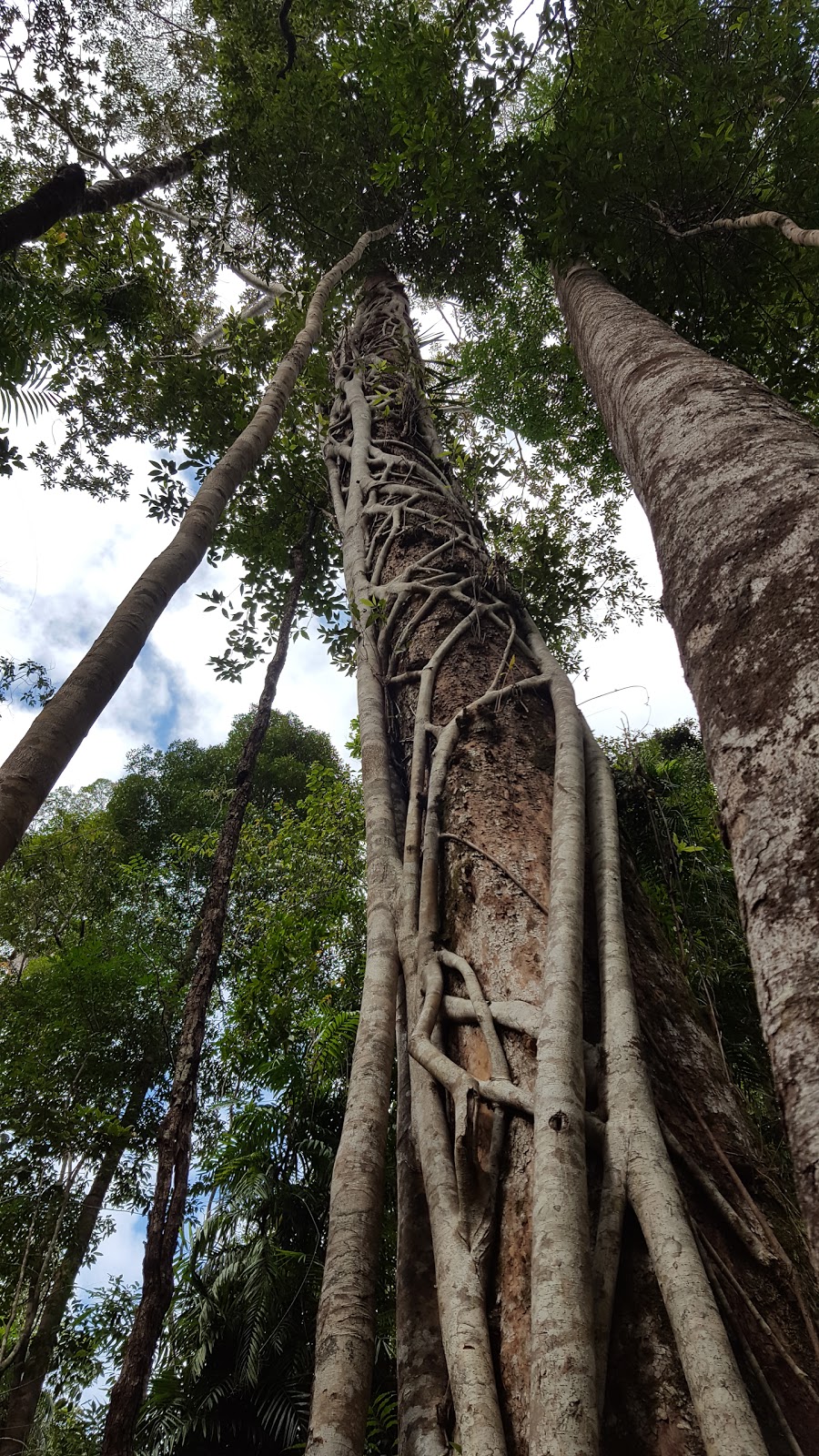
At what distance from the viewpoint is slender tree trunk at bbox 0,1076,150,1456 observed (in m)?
5.51

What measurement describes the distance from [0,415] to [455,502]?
202cm

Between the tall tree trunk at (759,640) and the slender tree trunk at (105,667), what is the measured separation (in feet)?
3.37

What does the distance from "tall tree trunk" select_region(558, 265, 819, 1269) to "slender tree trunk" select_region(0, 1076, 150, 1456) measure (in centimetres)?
626

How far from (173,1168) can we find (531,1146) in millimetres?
1947

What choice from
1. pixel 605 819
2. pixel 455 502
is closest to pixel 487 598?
pixel 455 502

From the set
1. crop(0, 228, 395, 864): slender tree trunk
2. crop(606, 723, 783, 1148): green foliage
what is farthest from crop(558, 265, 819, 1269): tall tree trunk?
crop(606, 723, 783, 1148): green foliage

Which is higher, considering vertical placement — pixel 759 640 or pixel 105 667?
pixel 105 667

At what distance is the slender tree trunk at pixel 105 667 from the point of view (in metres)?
1.33

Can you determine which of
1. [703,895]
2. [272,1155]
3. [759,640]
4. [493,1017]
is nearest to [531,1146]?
[493,1017]

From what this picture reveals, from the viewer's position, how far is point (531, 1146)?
4.33 feet

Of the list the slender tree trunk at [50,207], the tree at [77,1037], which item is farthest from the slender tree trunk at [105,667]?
the tree at [77,1037]

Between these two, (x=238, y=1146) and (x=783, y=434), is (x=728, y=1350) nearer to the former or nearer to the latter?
(x=783, y=434)

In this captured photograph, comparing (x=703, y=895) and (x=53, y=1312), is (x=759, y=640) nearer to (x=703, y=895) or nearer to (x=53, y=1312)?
(x=703, y=895)

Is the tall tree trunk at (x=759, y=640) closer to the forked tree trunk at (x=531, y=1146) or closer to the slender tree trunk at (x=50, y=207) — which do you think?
the forked tree trunk at (x=531, y=1146)
